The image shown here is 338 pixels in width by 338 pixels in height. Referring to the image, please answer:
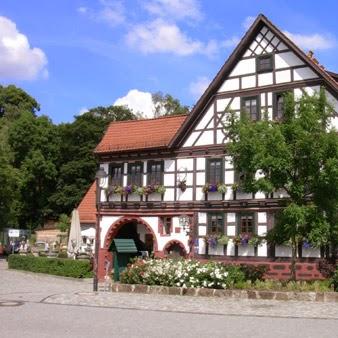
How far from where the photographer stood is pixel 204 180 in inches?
1119

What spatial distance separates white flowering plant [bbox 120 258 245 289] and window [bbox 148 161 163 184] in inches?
388

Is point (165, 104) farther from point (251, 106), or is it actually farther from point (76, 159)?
point (251, 106)

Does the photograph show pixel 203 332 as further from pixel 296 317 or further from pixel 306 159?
pixel 306 159

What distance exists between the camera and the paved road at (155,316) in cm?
1109

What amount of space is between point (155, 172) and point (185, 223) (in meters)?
3.46

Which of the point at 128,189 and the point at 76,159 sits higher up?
the point at 76,159

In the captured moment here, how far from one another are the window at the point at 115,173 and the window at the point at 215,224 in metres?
6.22

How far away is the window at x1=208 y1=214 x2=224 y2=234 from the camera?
2759 centimetres

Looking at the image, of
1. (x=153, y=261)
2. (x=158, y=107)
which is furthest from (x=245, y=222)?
(x=158, y=107)

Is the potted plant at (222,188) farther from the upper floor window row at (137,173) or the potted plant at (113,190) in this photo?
the potted plant at (113,190)

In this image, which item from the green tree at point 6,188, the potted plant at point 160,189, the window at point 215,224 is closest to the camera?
the window at point 215,224

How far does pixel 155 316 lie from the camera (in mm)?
13625

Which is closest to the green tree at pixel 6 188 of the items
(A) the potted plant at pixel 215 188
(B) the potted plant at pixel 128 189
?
(B) the potted plant at pixel 128 189

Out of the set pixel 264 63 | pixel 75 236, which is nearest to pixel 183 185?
pixel 75 236
